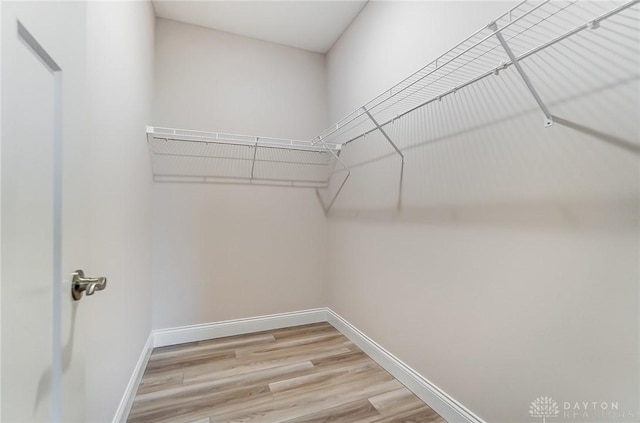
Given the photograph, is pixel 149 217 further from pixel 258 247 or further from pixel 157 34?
pixel 157 34

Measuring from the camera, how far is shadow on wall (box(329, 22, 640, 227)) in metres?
0.82

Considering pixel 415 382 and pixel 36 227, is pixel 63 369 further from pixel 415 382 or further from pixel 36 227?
pixel 415 382

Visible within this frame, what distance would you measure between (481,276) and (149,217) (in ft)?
7.00

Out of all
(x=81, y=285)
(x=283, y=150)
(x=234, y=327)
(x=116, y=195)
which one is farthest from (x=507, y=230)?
(x=234, y=327)

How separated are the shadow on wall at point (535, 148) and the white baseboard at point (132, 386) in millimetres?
1780

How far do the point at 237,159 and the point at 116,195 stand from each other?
1.20 metres

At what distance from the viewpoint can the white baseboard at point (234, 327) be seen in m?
2.16

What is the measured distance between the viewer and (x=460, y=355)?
1330 mm

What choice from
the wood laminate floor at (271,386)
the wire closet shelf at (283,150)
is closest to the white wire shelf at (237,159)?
the wire closet shelf at (283,150)

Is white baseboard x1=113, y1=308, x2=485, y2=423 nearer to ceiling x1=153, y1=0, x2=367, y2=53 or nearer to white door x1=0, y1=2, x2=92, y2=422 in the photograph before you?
white door x1=0, y1=2, x2=92, y2=422

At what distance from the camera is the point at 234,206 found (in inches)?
92.7

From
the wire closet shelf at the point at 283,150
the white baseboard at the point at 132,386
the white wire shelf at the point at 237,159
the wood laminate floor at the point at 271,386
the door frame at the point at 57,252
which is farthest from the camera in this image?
the white wire shelf at the point at 237,159

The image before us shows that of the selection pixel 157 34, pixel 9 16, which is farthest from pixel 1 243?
pixel 157 34

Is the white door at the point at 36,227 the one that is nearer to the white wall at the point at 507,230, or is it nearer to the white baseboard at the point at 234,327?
the white wall at the point at 507,230
